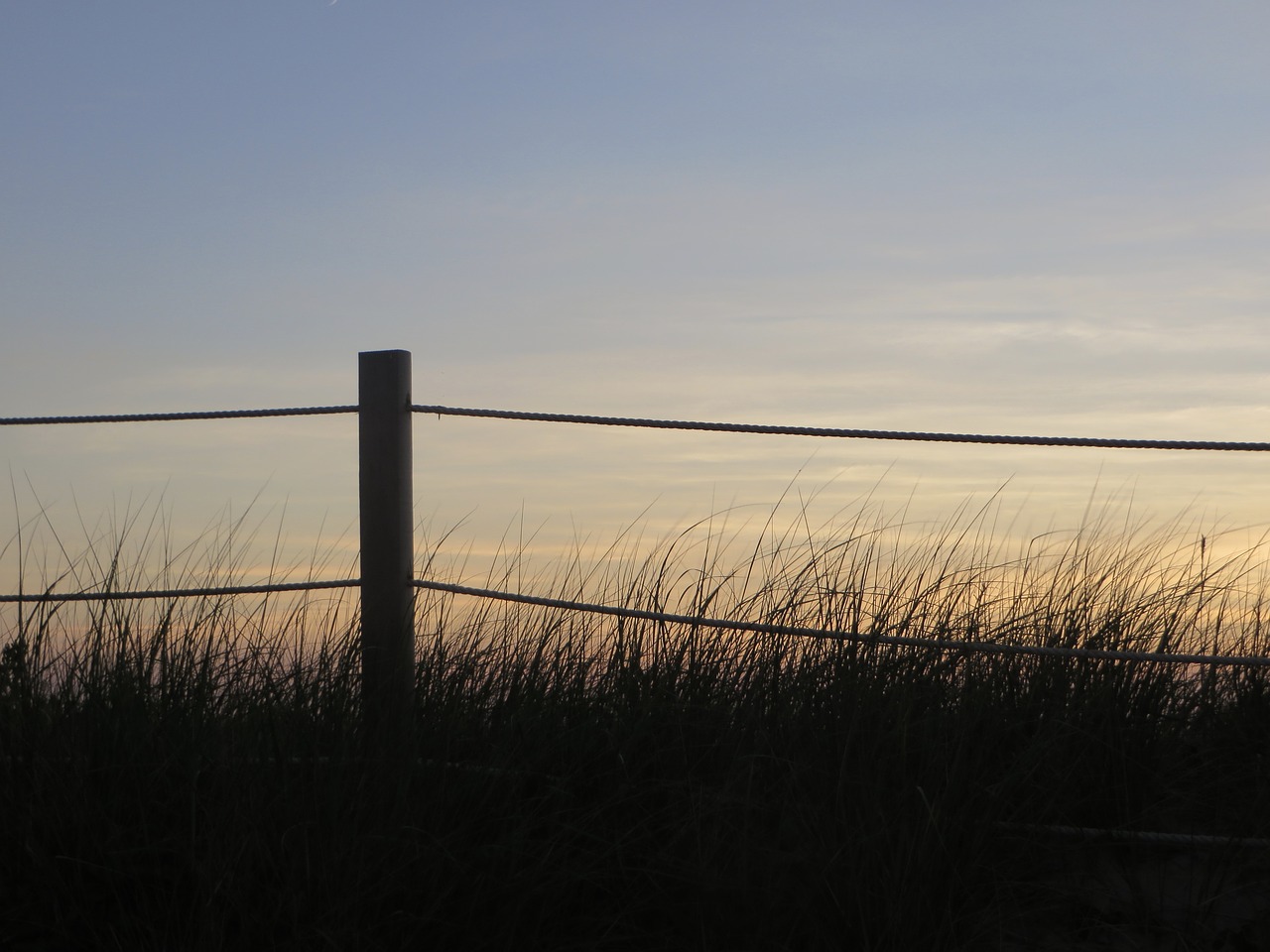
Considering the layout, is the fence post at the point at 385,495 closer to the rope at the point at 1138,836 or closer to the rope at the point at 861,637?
the rope at the point at 861,637

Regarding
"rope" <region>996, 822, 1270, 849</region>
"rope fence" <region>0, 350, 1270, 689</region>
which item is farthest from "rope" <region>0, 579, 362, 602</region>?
"rope" <region>996, 822, 1270, 849</region>

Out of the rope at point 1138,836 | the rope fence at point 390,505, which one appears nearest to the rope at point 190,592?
the rope fence at point 390,505

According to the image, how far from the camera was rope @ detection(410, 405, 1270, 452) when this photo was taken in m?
3.20

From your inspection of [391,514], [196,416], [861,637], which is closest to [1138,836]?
[861,637]

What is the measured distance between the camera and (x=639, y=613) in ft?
10.8

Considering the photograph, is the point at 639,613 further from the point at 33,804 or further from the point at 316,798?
the point at 33,804

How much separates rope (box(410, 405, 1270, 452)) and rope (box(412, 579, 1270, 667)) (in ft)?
1.68

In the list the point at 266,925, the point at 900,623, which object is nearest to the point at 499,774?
the point at 266,925

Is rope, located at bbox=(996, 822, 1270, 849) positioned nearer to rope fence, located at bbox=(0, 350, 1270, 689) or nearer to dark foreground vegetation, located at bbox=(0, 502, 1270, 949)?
dark foreground vegetation, located at bbox=(0, 502, 1270, 949)

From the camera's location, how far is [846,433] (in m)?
3.38

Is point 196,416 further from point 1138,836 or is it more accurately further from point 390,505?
point 1138,836

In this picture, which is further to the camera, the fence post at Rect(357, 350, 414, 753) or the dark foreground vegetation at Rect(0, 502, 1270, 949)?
the fence post at Rect(357, 350, 414, 753)

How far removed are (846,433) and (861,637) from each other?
60cm

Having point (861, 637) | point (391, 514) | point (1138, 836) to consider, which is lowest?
point (1138, 836)
